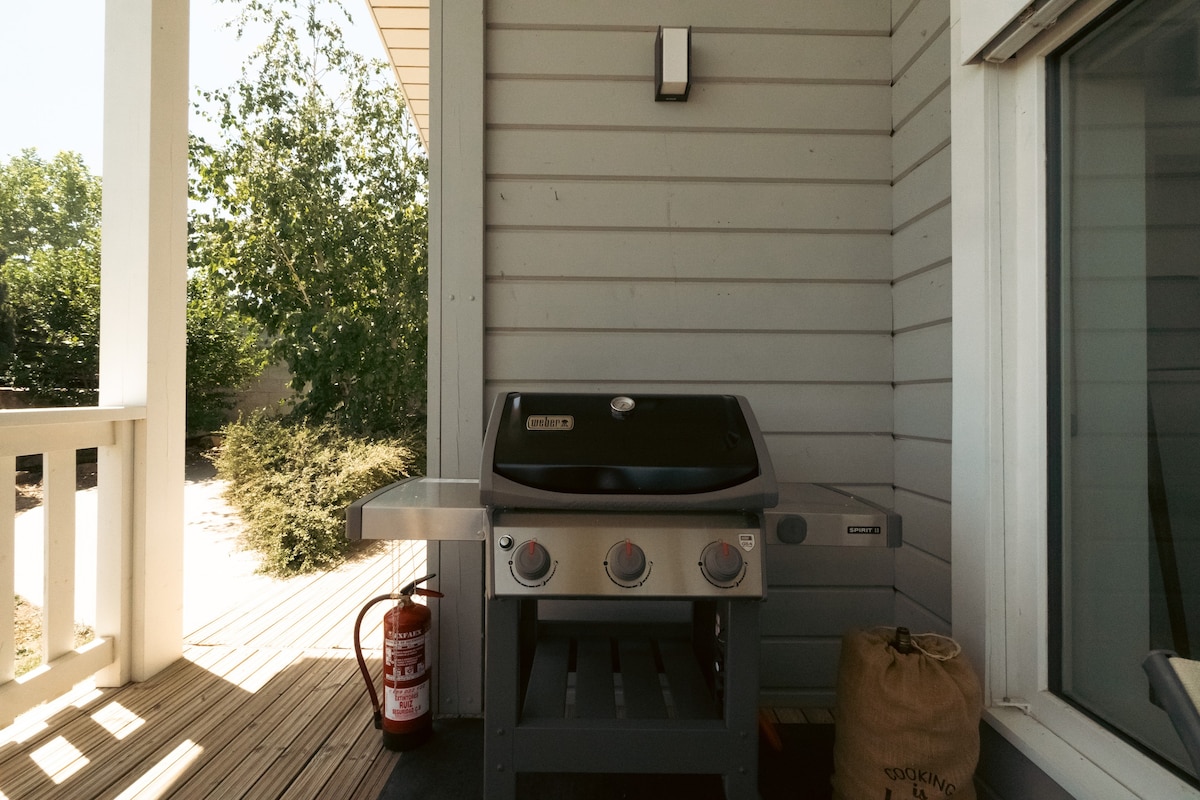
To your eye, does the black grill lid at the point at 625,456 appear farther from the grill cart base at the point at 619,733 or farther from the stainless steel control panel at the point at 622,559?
the grill cart base at the point at 619,733

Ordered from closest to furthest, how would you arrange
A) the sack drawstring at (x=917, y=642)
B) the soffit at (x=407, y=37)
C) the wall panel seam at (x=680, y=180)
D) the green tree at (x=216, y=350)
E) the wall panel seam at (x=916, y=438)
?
the sack drawstring at (x=917, y=642)
the wall panel seam at (x=916, y=438)
the wall panel seam at (x=680, y=180)
the soffit at (x=407, y=37)
the green tree at (x=216, y=350)

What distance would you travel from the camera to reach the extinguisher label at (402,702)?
1.71m

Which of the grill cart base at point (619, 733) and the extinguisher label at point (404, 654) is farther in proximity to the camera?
the extinguisher label at point (404, 654)

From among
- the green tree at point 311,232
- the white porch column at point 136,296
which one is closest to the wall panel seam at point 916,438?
the white porch column at point 136,296

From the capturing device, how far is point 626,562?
117 cm

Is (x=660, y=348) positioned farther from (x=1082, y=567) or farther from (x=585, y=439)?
(x=1082, y=567)

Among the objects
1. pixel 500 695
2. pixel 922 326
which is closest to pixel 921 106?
pixel 922 326

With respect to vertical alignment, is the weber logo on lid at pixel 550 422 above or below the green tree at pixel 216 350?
below

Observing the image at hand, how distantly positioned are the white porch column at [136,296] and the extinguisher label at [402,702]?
1.09 metres

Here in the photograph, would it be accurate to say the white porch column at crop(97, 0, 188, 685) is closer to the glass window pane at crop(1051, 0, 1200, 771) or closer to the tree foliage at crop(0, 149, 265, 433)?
the tree foliage at crop(0, 149, 265, 433)

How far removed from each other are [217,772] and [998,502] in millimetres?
2076

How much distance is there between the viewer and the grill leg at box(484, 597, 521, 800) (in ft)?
4.04

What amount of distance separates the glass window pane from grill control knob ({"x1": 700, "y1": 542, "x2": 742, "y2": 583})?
716 millimetres

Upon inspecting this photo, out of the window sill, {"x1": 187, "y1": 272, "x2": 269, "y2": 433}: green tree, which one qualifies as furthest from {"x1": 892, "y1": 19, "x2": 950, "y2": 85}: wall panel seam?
{"x1": 187, "y1": 272, "x2": 269, "y2": 433}: green tree
